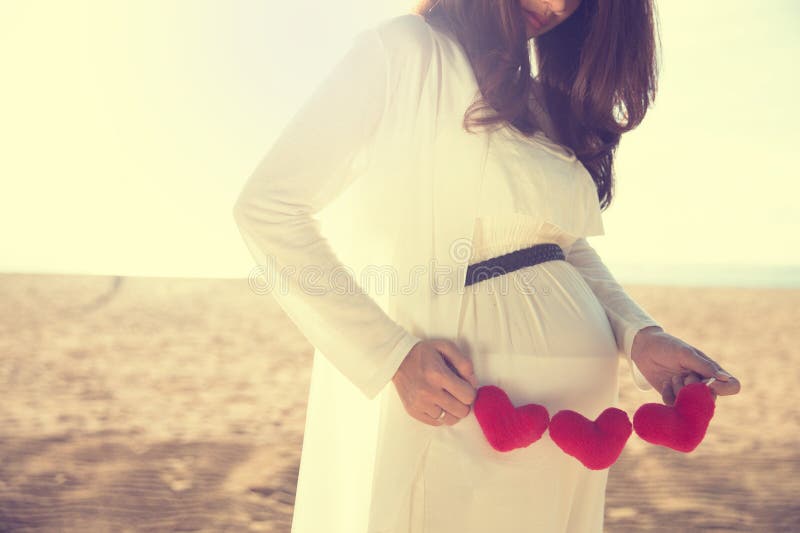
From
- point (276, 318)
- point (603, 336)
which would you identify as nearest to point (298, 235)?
point (603, 336)

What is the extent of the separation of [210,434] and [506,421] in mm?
4288

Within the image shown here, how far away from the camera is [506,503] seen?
34.5 inches

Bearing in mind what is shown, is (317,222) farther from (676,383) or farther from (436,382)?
(676,383)

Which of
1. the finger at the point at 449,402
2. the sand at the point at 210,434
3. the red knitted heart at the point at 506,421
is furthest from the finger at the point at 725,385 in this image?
the sand at the point at 210,434

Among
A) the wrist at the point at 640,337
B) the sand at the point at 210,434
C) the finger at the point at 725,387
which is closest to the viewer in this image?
the finger at the point at 725,387

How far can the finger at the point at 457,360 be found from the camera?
2.75ft

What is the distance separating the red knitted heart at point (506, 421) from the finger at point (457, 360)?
0.03 metres

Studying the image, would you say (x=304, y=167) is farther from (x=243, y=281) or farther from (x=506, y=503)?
(x=243, y=281)

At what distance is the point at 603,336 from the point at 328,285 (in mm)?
501

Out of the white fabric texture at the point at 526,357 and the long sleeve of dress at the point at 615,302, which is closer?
the white fabric texture at the point at 526,357

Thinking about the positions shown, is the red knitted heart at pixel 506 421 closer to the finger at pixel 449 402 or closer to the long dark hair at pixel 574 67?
the finger at pixel 449 402

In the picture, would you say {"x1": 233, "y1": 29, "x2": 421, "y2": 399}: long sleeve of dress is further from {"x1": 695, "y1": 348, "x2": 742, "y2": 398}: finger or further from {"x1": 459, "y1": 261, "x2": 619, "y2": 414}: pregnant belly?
{"x1": 695, "y1": 348, "x2": 742, "y2": 398}: finger

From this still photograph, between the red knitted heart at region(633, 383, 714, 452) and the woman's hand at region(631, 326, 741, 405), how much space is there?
2.5 inches

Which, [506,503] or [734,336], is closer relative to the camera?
[506,503]
